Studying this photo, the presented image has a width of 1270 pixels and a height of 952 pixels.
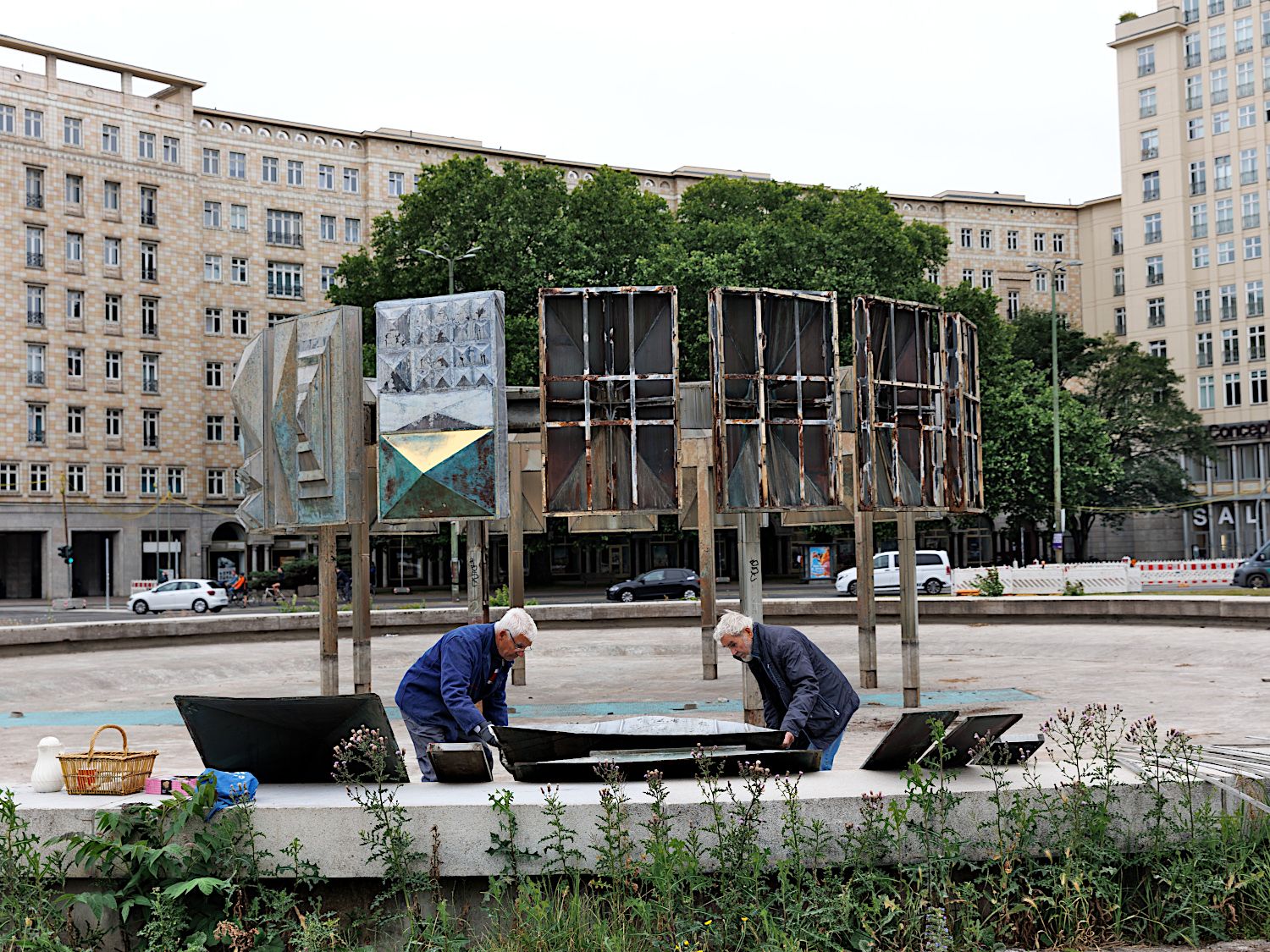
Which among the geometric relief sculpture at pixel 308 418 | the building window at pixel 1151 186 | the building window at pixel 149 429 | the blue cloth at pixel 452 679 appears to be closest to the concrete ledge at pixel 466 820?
the blue cloth at pixel 452 679

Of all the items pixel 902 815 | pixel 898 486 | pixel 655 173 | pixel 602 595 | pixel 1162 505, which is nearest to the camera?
pixel 902 815

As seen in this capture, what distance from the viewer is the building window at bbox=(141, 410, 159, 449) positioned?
66.9 metres

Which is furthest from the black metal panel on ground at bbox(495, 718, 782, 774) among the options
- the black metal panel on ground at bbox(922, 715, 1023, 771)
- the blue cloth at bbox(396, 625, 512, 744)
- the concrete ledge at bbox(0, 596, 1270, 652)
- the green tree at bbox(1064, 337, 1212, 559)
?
the green tree at bbox(1064, 337, 1212, 559)

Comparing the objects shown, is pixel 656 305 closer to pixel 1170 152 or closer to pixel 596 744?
pixel 596 744

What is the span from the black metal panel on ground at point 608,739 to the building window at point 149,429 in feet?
210

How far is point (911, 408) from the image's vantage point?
15.9m

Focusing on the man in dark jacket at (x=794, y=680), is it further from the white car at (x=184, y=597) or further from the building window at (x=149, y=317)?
the building window at (x=149, y=317)

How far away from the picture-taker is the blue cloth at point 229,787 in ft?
21.7

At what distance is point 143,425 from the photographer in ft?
220

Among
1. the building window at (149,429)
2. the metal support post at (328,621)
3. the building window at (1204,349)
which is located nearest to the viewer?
the metal support post at (328,621)

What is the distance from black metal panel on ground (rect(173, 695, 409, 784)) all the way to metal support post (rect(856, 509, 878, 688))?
11676 millimetres

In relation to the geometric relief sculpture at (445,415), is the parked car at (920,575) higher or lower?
lower

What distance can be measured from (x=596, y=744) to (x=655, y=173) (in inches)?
2954

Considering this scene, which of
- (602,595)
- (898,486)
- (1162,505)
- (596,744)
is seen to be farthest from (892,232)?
(596,744)
